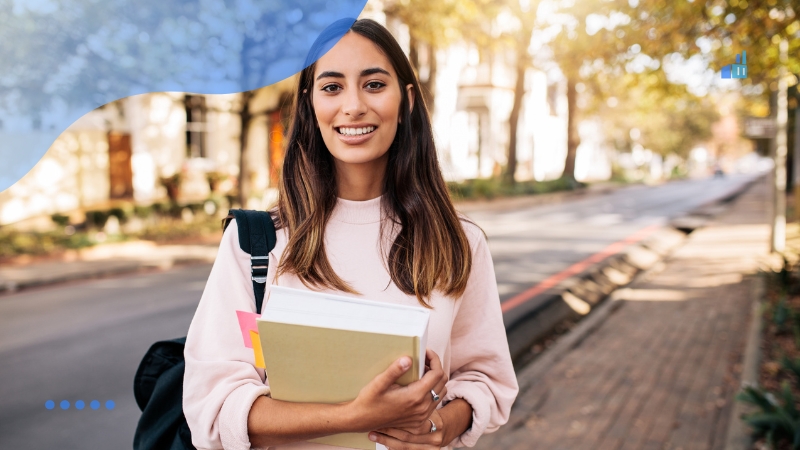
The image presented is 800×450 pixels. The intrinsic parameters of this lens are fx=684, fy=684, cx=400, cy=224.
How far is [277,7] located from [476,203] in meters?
25.9

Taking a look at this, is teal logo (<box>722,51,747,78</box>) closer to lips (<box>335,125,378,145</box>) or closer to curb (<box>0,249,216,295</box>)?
lips (<box>335,125,378,145</box>)

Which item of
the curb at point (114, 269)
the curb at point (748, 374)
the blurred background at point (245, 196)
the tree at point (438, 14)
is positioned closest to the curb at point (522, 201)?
the blurred background at point (245, 196)

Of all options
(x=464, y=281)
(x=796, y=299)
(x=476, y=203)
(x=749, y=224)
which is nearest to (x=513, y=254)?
(x=796, y=299)

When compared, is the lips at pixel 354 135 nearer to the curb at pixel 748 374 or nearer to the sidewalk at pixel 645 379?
the sidewalk at pixel 645 379

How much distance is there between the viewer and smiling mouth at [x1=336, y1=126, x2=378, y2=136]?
174 centimetres

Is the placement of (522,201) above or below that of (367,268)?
below

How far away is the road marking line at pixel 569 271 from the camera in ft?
29.0

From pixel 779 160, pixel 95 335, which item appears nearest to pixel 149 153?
pixel 95 335

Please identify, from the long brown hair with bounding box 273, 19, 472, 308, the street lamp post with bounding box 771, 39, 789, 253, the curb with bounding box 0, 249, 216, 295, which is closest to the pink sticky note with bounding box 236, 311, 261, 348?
the long brown hair with bounding box 273, 19, 472, 308

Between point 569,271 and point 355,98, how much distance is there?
32.9 feet

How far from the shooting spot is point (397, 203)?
188 cm

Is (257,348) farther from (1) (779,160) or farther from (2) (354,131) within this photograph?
(1) (779,160)

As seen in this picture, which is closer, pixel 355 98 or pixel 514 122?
pixel 355 98
